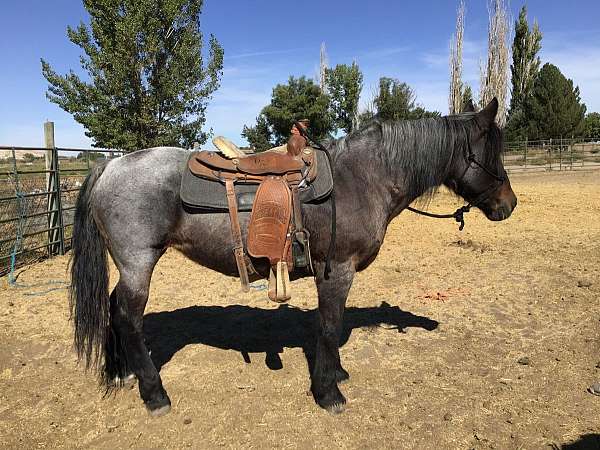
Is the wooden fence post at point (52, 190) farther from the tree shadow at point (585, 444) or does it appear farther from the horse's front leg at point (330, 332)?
the tree shadow at point (585, 444)

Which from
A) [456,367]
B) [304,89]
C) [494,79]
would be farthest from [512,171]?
[456,367]

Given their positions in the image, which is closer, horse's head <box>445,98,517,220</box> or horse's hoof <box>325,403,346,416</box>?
horse's hoof <box>325,403,346,416</box>

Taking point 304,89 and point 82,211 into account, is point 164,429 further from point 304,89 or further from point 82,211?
point 304,89

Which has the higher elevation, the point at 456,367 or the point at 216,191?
the point at 216,191

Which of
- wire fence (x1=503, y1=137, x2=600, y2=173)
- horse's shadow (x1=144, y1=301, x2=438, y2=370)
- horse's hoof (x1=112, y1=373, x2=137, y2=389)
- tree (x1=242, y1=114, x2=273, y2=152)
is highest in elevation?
tree (x1=242, y1=114, x2=273, y2=152)

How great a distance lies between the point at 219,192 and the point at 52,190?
20.0 feet

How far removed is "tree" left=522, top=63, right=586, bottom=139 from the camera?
30.3 metres

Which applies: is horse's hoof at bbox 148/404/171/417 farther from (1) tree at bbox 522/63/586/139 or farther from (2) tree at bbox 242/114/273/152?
(1) tree at bbox 522/63/586/139

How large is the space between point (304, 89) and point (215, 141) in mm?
28722

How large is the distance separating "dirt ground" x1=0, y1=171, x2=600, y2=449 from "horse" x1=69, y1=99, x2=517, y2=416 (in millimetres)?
255

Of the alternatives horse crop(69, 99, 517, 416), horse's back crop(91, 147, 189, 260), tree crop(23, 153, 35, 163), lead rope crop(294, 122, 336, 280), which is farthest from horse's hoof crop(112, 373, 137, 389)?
tree crop(23, 153, 35, 163)

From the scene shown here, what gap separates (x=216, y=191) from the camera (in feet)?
8.30

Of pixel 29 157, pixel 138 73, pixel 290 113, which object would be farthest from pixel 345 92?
pixel 29 157

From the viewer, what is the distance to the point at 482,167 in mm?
2783
